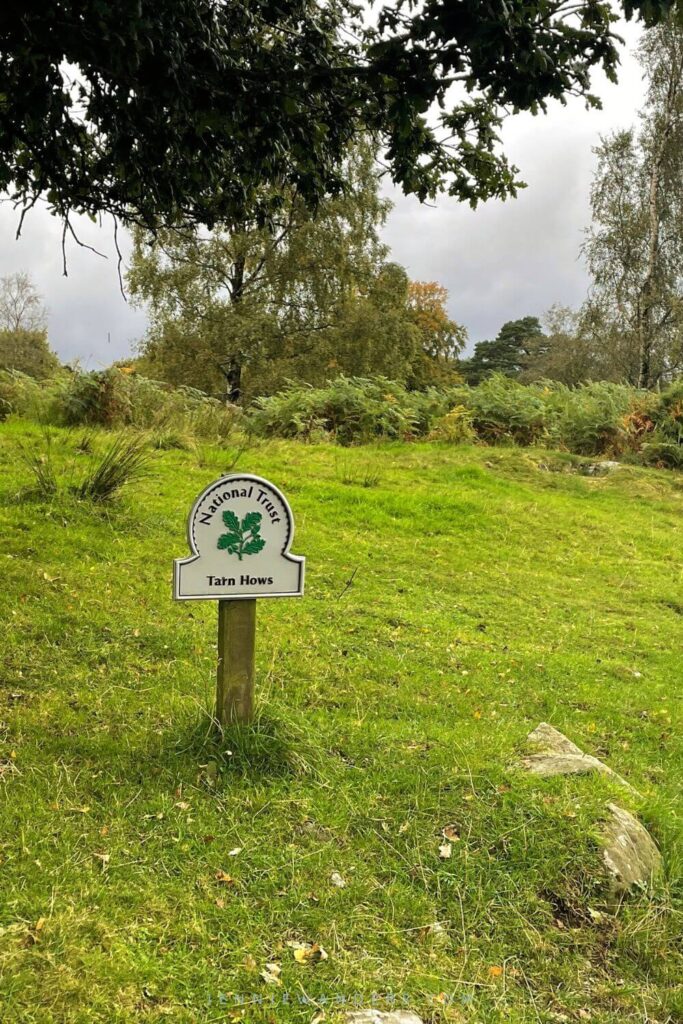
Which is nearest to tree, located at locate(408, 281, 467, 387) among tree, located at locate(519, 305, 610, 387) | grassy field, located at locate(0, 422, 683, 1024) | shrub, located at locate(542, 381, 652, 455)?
tree, located at locate(519, 305, 610, 387)

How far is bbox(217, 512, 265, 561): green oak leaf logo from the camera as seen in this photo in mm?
3389

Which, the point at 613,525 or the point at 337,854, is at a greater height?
the point at 613,525

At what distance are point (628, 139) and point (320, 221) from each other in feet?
32.1

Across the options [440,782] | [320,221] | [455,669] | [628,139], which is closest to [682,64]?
[628,139]

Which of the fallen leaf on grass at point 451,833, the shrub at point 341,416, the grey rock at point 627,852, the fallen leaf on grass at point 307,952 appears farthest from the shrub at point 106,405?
the fallen leaf on grass at point 307,952

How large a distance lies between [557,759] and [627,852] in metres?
0.60

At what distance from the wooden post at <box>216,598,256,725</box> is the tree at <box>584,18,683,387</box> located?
19.7 meters

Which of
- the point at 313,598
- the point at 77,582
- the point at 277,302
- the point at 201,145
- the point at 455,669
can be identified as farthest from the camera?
the point at 277,302

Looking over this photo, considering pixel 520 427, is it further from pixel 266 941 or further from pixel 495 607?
pixel 266 941

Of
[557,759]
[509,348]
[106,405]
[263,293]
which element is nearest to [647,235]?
[263,293]

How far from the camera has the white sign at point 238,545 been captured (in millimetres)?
3340

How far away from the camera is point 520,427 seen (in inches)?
536

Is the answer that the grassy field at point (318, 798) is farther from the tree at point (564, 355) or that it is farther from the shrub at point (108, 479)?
the tree at point (564, 355)

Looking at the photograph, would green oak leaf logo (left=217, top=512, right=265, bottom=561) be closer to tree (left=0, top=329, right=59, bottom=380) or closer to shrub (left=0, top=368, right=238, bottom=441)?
shrub (left=0, top=368, right=238, bottom=441)
